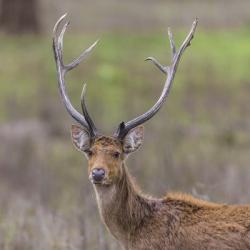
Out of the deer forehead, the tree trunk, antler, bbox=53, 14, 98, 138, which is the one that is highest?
the tree trunk

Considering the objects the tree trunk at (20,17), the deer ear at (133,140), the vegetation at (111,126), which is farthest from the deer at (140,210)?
the tree trunk at (20,17)

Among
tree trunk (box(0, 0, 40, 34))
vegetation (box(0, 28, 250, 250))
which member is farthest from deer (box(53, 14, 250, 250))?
tree trunk (box(0, 0, 40, 34))

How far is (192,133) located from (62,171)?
3555 mm

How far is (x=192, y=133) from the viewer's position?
21.6 m

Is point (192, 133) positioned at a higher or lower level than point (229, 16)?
lower

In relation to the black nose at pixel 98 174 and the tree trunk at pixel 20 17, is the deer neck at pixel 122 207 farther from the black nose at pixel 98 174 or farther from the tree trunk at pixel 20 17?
the tree trunk at pixel 20 17

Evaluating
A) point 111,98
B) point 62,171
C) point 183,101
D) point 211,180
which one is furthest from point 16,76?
point 211,180

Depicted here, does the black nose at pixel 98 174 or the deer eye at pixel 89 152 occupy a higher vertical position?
the deer eye at pixel 89 152

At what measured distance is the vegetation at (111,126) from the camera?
13.6m

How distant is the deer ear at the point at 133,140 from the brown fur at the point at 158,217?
0.34 ft

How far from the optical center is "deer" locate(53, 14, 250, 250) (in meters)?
9.91

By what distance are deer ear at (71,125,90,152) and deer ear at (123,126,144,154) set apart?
339 mm

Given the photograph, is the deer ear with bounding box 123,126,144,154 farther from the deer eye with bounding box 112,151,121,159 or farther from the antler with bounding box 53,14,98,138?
the antler with bounding box 53,14,98,138

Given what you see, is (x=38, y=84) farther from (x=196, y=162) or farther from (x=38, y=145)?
(x=196, y=162)
